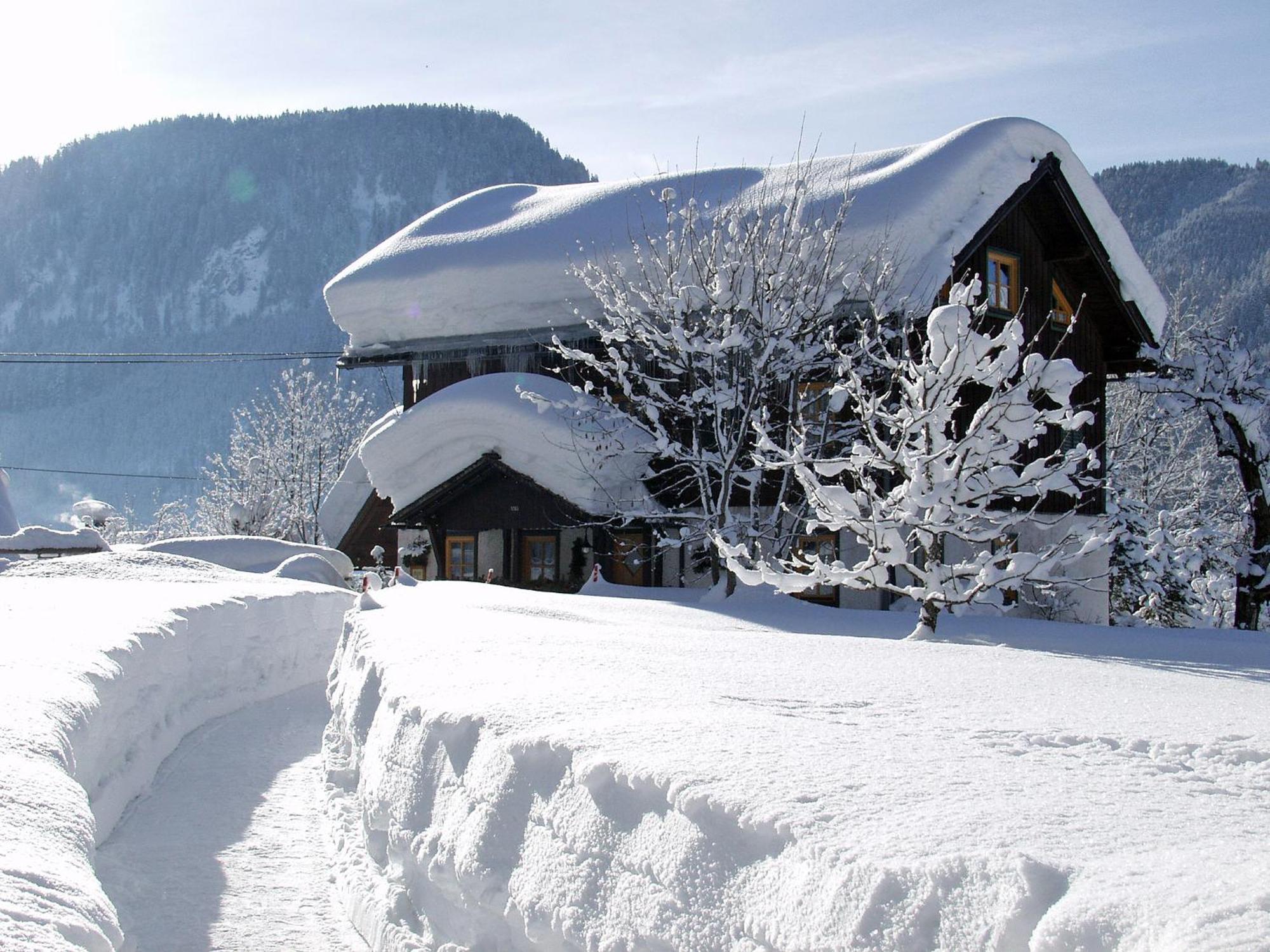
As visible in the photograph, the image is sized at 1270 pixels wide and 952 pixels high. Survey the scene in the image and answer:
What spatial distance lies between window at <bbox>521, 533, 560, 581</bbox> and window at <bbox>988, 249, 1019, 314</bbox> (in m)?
9.01

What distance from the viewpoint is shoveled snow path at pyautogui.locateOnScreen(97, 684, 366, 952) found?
527cm

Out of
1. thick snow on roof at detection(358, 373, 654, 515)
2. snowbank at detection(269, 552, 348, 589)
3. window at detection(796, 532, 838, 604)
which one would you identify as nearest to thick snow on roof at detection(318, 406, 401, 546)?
thick snow on roof at detection(358, 373, 654, 515)

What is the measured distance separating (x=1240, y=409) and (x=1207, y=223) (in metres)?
114

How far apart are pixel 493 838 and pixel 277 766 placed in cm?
556

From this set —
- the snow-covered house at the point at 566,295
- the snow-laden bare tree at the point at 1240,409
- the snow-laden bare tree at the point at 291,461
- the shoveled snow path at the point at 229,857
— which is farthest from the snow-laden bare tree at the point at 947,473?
the snow-laden bare tree at the point at 291,461

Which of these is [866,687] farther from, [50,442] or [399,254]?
[50,442]

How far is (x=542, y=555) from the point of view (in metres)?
22.2

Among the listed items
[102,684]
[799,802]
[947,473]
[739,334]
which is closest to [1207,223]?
[739,334]

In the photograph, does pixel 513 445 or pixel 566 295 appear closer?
pixel 513 445

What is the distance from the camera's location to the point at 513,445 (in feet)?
66.6

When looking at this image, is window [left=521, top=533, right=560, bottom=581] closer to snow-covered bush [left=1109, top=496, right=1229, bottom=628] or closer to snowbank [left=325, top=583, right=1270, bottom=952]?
snow-covered bush [left=1109, top=496, right=1229, bottom=628]

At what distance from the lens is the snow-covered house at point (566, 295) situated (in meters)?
18.4

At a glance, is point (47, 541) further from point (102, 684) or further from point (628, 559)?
point (102, 684)

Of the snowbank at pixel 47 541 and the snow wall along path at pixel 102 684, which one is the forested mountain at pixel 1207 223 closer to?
the snowbank at pixel 47 541
